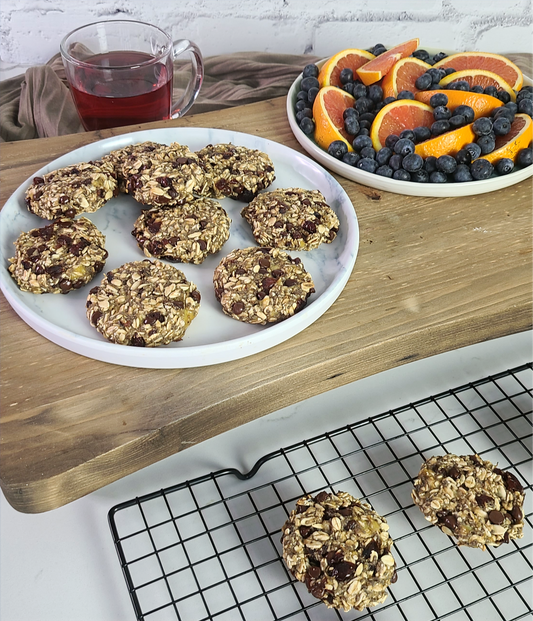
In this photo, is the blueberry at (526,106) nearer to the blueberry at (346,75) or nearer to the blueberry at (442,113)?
the blueberry at (442,113)

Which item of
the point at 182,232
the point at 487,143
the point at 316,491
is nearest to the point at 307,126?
the point at 487,143

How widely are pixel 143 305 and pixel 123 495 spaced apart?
1.54 feet

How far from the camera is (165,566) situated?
4.48 ft

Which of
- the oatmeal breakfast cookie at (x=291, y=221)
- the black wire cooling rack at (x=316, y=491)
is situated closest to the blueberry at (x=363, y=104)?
the oatmeal breakfast cookie at (x=291, y=221)

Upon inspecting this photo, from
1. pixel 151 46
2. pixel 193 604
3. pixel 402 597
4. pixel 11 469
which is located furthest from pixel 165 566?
pixel 151 46

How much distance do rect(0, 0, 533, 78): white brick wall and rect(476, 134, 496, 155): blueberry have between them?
1.35m

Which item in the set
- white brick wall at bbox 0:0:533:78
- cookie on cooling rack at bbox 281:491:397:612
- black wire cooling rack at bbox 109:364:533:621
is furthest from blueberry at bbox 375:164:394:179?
white brick wall at bbox 0:0:533:78

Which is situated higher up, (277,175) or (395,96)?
(395,96)

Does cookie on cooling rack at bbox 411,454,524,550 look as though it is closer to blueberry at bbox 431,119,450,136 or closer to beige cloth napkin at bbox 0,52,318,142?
blueberry at bbox 431,119,450,136

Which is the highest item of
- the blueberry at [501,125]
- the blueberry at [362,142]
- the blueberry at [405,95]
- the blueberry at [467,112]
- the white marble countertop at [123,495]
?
the blueberry at [405,95]

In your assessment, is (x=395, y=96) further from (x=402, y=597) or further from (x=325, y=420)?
(x=402, y=597)

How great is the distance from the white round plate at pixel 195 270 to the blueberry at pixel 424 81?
453mm

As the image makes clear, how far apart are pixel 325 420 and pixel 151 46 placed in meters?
1.36

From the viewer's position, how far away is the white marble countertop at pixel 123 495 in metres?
1.34
